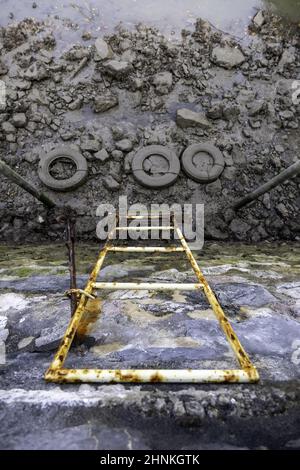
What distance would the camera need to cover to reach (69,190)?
19.8 feet

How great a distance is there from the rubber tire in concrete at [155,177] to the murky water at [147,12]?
11.9 ft

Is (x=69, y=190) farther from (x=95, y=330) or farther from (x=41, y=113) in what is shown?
(x=95, y=330)

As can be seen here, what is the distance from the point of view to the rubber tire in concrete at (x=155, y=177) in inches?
240

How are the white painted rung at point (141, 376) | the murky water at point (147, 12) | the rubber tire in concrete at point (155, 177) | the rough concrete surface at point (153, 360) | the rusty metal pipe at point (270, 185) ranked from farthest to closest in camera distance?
the murky water at point (147, 12), the rubber tire in concrete at point (155, 177), the rusty metal pipe at point (270, 185), the white painted rung at point (141, 376), the rough concrete surface at point (153, 360)

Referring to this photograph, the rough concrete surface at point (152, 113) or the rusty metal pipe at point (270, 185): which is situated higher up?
the rough concrete surface at point (152, 113)

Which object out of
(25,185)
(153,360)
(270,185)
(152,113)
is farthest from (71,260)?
(152,113)

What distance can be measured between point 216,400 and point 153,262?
2765 millimetres

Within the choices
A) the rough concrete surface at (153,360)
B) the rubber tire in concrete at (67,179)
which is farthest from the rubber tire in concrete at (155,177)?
the rough concrete surface at (153,360)

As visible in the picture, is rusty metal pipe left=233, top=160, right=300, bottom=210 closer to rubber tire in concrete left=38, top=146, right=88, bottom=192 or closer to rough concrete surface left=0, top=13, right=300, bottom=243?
rough concrete surface left=0, top=13, right=300, bottom=243

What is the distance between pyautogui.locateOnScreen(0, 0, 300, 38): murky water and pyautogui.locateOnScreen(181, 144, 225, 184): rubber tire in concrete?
3.50m

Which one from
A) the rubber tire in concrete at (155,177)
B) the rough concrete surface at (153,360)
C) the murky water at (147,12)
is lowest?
the rough concrete surface at (153,360)

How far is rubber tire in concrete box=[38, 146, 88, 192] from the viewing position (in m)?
5.94

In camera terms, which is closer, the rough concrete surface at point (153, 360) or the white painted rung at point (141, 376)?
the rough concrete surface at point (153, 360)

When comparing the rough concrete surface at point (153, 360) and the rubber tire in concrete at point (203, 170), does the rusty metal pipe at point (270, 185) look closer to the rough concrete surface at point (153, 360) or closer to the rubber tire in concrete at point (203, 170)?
the rubber tire in concrete at point (203, 170)
